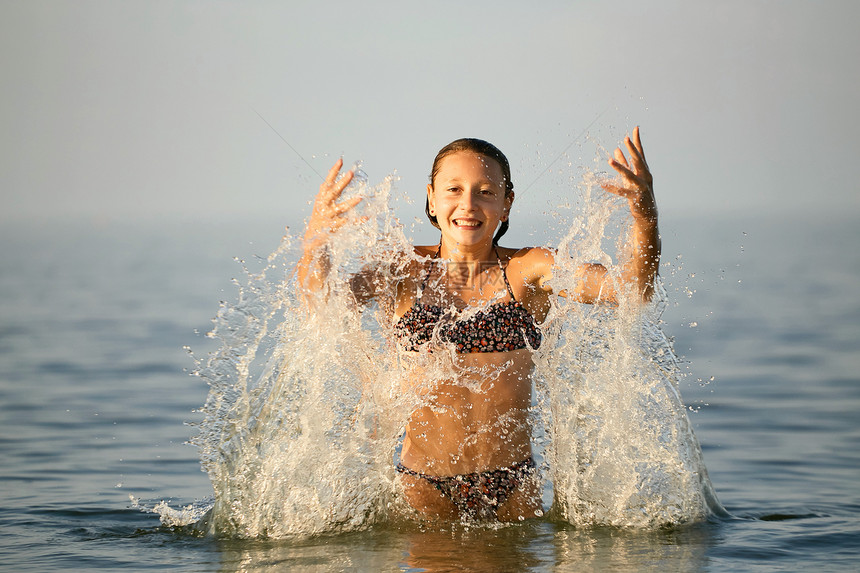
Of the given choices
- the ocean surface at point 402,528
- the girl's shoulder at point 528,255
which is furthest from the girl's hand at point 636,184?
the girl's shoulder at point 528,255

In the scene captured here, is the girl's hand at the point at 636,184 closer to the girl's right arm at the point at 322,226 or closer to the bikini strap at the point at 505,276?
the bikini strap at the point at 505,276

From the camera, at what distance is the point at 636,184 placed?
4.83 meters

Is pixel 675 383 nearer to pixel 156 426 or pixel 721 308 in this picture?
pixel 156 426

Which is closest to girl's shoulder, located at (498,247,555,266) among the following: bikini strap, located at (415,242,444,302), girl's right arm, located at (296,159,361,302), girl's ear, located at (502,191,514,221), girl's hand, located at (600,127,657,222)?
girl's ear, located at (502,191,514,221)

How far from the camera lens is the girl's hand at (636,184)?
4.82 meters

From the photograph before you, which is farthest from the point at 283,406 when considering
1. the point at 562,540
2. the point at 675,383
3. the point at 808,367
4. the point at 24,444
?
the point at 808,367

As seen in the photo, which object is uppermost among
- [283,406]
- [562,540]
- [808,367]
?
[808,367]

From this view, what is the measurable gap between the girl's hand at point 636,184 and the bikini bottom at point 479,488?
1.37 m

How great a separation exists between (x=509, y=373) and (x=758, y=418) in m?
4.51

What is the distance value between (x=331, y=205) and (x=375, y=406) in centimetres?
107

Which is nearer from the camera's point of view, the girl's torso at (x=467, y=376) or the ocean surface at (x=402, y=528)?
the ocean surface at (x=402, y=528)

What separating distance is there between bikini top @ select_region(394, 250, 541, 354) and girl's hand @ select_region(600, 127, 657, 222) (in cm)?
77

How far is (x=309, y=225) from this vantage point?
4.96 meters

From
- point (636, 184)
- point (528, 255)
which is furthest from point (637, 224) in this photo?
point (528, 255)
